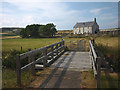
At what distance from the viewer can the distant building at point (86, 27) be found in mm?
67781

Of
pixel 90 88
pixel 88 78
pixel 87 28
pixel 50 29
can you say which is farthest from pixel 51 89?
pixel 87 28

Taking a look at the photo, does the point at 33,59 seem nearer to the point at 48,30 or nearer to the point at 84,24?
the point at 48,30

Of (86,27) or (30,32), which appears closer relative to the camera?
(30,32)

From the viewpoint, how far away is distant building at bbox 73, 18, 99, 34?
67.8m

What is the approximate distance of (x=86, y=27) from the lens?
70438 mm

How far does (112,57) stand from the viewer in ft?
15.7

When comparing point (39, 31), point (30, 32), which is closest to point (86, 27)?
point (39, 31)

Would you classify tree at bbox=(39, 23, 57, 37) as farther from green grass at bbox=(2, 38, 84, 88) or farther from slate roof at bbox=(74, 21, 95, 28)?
green grass at bbox=(2, 38, 84, 88)

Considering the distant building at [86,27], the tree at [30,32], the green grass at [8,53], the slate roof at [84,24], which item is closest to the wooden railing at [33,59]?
the green grass at [8,53]

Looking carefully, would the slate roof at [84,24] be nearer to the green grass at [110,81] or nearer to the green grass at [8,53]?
the green grass at [8,53]

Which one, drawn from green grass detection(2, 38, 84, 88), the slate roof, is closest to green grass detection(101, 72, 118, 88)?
green grass detection(2, 38, 84, 88)

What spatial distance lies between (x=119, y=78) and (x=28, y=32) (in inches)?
2375

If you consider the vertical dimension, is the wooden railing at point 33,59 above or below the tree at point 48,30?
below

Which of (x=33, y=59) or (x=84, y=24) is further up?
Result: (x=84, y=24)
